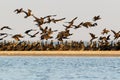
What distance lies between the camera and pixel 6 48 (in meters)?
57.6

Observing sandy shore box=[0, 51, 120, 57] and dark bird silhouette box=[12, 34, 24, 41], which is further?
dark bird silhouette box=[12, 34, 24, 41]

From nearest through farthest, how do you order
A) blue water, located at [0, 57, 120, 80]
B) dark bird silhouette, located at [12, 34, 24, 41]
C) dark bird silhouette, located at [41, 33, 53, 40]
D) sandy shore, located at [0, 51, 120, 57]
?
blue water, located at [0, 57, 120, 80] < sandy shore, located at [0, 51, 120, 57] < dark bird silhouette, located at [12, 34, 24, 41] < dark bird silhouette, located at [41, 33, 53, 40]

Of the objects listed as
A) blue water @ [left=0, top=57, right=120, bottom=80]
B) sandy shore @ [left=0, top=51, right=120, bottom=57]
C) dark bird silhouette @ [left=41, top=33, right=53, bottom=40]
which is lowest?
blue water @ [left=0, top=57, right=120, bottom=80]

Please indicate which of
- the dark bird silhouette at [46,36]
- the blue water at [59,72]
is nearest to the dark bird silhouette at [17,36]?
the dark bird silhouette at [46,36]

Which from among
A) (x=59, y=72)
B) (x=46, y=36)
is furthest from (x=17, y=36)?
(x=59, y=72)

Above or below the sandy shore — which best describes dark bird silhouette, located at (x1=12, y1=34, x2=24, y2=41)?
above

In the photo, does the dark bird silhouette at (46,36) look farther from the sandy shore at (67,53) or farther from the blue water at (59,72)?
the blue water at (59,72)

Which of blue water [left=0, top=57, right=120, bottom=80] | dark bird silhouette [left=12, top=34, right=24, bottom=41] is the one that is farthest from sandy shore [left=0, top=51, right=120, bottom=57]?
blue water [left=0, top=57, right=120, bottom=80]

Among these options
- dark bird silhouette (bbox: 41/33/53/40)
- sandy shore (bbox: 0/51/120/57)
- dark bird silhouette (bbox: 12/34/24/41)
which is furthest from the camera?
dark bird silhouette (bbox: 41/33/53/40)

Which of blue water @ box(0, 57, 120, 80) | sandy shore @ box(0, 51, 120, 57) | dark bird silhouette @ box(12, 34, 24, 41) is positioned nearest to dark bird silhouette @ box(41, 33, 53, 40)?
dark bird silhouette @ box(12, 34, 24, 41)

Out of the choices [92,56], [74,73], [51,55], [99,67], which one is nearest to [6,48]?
[51,55]

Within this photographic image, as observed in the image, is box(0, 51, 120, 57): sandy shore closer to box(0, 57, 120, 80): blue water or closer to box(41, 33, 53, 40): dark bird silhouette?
box(41, 33, 53, 40): dark bird silhouette

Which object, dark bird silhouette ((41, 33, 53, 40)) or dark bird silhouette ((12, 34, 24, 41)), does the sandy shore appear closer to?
dark bird silhouette ((12, 34, 24, 41))

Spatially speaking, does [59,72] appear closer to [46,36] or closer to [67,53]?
[67,53]
